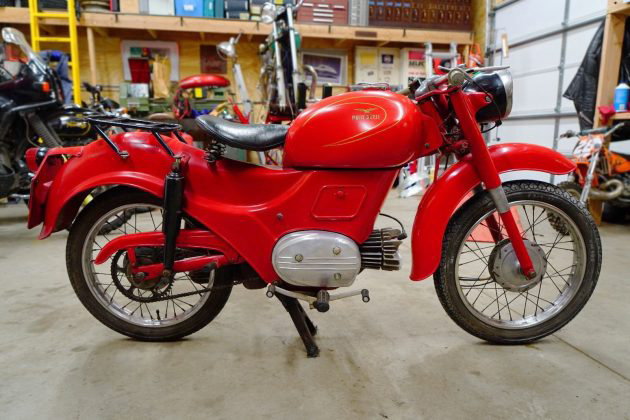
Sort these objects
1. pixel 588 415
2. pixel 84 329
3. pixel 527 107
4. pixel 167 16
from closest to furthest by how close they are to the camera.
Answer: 1. pixel 588 415
2. pixel 84 329
3. pixel 167 16
4. pixel 527 107

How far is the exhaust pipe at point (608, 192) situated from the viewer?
2.96 meters

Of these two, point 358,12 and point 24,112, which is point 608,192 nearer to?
point 358,12

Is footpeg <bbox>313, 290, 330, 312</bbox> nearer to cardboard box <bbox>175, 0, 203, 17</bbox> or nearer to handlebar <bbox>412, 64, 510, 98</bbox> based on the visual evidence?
handlebar <bbox>412, 64, 510, 98</bbox>

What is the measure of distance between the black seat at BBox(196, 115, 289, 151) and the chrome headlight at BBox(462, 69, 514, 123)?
23.9 inches

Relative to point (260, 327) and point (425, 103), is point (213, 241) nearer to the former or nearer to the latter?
point (260, 327)

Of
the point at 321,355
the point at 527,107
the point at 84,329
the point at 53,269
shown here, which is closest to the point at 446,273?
the point at 321,355

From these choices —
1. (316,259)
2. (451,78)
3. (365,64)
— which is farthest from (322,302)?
(365,64)

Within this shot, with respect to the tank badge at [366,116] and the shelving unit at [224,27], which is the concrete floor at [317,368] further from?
the shelving unit at [224,27]

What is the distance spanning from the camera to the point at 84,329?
1495mm

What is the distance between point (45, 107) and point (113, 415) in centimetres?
270

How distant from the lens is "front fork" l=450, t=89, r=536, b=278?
122 centimetres

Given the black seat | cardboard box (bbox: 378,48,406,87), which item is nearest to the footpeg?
the black seat

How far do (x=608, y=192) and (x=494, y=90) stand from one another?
2.41 m

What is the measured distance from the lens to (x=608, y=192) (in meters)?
3.02
